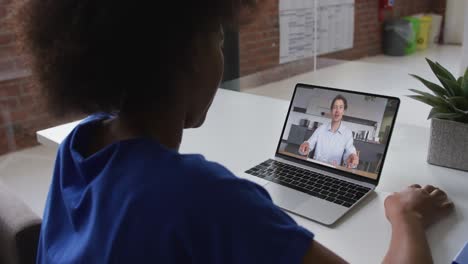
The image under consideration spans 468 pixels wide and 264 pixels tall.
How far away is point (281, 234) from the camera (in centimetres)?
59

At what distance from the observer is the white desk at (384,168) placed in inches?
35.6

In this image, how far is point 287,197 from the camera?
1.08 meters

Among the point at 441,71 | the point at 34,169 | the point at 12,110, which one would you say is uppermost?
the point at 441,71

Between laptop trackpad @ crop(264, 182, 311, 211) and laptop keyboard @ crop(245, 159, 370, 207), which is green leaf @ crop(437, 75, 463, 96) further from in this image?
laptop trackpad @ crop(264, 182, 311, 211)

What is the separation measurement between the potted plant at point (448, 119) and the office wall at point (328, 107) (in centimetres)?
16

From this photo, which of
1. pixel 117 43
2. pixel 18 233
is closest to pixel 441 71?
pixel 117 43

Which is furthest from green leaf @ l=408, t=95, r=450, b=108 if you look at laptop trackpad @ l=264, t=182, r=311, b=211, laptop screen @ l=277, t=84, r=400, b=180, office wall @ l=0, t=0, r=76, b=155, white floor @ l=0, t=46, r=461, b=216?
office wall @ l=0, t=0, r=76, b=155

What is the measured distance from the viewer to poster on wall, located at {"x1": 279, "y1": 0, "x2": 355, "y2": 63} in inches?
143

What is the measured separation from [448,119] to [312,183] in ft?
1.30

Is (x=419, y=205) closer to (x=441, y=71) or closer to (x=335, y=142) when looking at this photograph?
(x=335, y=142)

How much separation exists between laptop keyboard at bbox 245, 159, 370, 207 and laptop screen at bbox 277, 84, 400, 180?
0.13 ft

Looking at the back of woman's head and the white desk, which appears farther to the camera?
the white desk

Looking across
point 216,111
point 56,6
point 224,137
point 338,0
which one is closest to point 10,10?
point 56,6

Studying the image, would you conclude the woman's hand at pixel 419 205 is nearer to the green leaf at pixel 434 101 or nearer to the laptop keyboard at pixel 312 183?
the laptop keyboard at pixel 312 183
